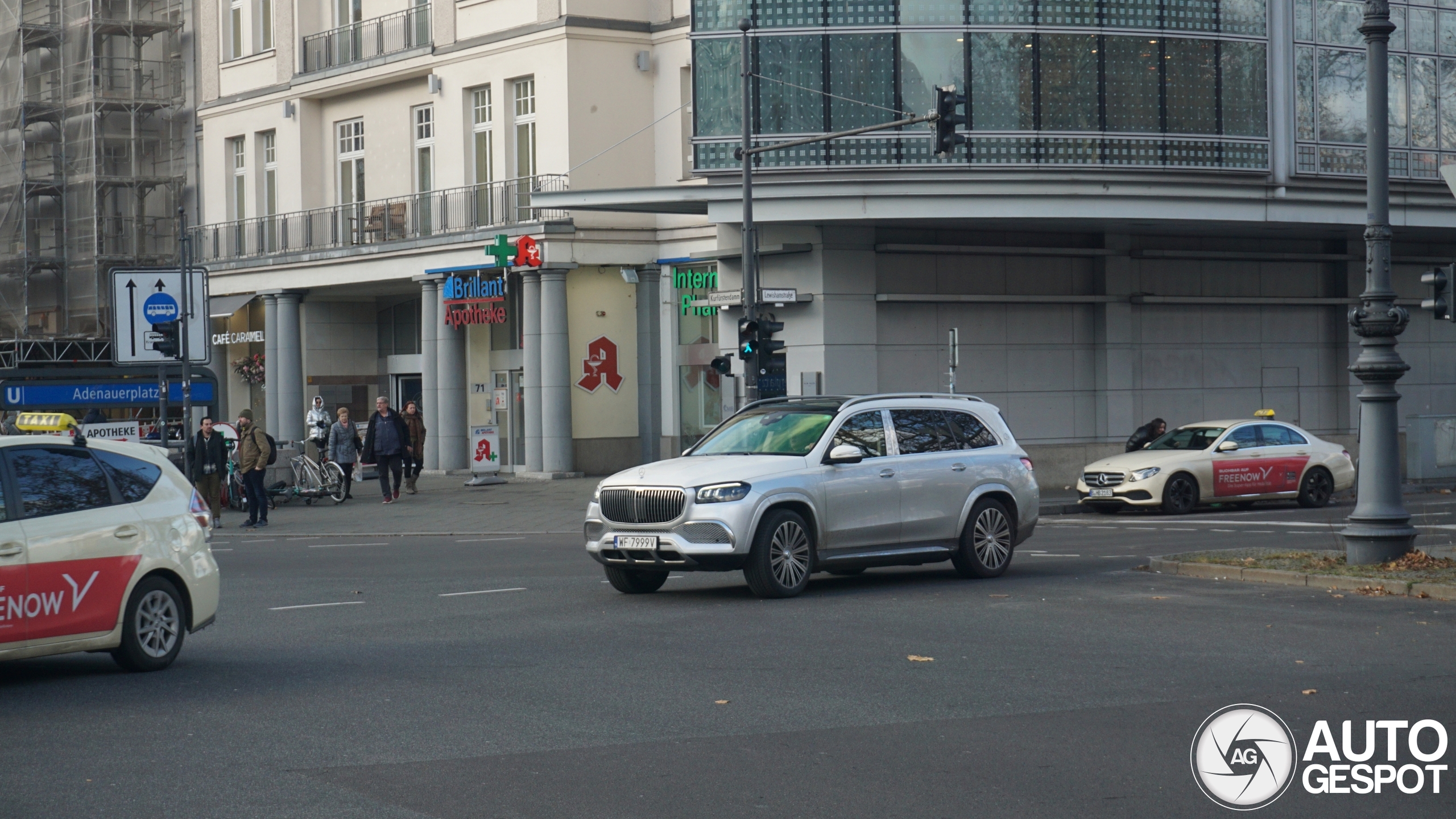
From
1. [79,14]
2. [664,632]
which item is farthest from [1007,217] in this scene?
[79,14]

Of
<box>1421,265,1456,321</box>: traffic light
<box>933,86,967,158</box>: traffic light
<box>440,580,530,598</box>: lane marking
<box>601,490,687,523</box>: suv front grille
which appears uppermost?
<box>933,86,967,158</box>: traffic light

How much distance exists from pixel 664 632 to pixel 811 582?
4.01 meters

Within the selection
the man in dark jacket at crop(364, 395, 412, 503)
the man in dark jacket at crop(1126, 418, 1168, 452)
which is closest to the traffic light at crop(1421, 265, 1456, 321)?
the man in dark jacket at crop(1126, 418, 1168, 452)

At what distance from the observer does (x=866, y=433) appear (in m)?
14.7

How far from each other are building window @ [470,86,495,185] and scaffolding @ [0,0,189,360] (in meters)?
14.9

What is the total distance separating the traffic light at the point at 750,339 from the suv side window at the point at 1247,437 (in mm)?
7586

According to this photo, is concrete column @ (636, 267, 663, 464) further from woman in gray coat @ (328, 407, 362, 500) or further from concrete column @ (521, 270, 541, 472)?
woman in gray coat @ (328, 407, 362, 500)

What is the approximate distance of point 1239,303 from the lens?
32625 mm

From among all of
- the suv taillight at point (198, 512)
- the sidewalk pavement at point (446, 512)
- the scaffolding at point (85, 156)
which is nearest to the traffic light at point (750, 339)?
the sidewalk pavement at point (446, 512)

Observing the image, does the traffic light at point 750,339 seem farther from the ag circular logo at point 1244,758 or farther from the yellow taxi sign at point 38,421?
the ag circular logo at point 1244,758

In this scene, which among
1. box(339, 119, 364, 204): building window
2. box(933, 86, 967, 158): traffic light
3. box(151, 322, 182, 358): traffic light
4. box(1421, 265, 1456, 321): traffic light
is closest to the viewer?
box(1421, 265, 1456, 321): traffic light

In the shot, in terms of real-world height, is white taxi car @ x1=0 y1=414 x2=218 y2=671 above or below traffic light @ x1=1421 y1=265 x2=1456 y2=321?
below

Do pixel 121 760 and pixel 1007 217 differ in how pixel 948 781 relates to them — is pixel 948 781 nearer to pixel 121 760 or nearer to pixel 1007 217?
pixel 121 760

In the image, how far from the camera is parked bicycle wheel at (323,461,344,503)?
31578mm
